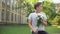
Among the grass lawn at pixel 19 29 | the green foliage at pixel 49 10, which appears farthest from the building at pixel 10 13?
the green foliage at pixel 49 10

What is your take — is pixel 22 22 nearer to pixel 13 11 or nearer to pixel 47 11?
pixel 13 11

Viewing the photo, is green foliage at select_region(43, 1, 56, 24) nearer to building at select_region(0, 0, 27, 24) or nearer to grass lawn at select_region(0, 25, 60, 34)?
Answer: grass lawn at select_region(0, 25, 60, 34)

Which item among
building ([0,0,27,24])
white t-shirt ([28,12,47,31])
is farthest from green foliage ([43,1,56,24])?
building ([0,0,27,24])

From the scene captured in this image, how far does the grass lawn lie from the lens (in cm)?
284

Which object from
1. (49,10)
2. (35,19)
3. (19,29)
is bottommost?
(19,29)

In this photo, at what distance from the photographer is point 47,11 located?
285 centimetres

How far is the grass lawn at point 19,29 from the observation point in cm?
284

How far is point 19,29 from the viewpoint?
9.39 feet

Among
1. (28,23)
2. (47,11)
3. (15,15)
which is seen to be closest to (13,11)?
(15,15)

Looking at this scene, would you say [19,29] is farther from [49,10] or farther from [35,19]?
[49,10]

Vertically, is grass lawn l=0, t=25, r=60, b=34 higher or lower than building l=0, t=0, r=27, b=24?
lower

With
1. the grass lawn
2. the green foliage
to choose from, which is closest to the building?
the grass lawn

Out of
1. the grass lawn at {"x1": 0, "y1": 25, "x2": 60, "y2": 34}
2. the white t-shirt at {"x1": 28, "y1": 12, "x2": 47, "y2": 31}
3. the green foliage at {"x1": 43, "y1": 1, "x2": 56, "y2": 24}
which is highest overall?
the green foliage at {"x1": 43, "y1": 1, "x2": 56, "y2": 24}

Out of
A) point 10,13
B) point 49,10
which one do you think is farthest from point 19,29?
point 49,10
